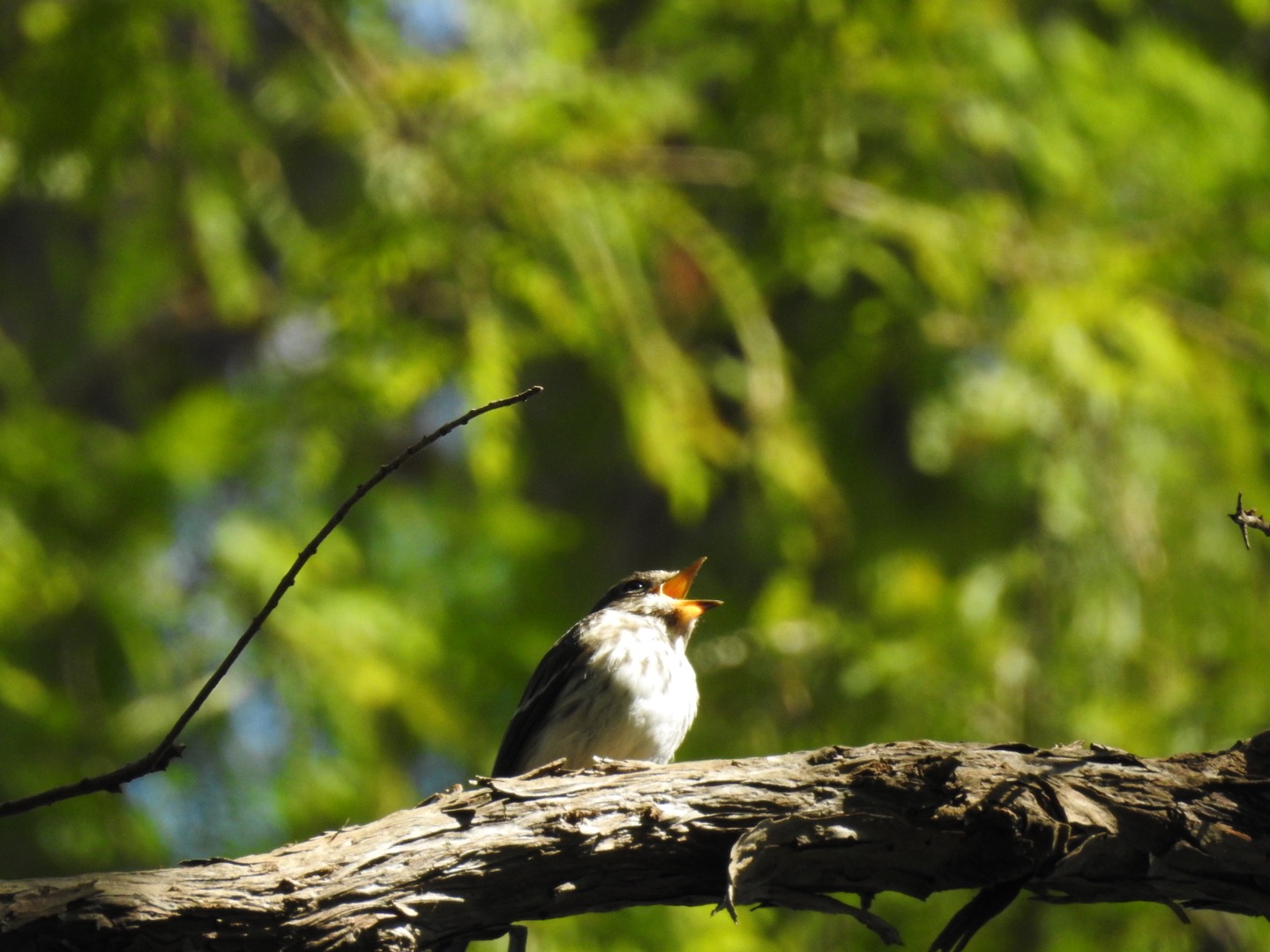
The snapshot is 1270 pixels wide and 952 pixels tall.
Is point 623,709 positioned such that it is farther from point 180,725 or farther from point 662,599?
point 180,725

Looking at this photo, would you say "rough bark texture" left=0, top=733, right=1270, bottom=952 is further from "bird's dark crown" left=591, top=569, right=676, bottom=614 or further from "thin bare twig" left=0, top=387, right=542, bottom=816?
"bird's dark crown" left=591, top=569, right=676, bottom=614

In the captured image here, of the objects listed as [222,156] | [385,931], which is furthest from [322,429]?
[385,931]

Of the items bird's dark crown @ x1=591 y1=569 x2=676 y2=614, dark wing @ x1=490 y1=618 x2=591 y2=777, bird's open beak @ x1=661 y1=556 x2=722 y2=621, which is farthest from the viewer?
bird's dark crown @ x1=591 y1=569 x2=676 y2=614

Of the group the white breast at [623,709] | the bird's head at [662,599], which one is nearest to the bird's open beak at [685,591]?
the bird's head at [662,599]

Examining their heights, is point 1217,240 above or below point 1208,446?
above

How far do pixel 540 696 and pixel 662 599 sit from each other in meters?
0.63

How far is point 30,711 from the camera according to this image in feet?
21.2

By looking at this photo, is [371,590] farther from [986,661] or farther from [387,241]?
[986,661]

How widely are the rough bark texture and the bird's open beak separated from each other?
1925mm

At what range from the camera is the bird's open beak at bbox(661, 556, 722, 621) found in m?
5.05

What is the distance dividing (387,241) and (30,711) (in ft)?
8.88

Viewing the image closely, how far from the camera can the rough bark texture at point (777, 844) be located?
2801 millimetres

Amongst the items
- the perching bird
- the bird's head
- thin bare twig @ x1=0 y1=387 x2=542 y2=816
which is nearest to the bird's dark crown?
the bird's head

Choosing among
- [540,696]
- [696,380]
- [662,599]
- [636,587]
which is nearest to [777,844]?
[540,696]
